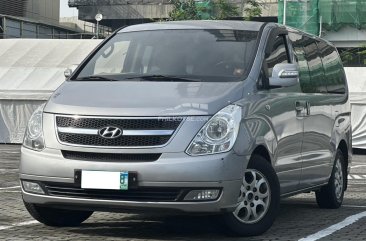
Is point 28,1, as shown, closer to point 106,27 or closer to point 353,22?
point 106,27

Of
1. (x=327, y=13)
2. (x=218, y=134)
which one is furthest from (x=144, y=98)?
(x=327, y=13)

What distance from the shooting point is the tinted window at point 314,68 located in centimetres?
816

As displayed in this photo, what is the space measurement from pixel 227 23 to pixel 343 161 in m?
2.63

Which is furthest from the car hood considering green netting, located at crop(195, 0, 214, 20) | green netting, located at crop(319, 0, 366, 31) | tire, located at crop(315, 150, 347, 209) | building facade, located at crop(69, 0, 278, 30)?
building facade, located at crop(69, 0, 278, 30)

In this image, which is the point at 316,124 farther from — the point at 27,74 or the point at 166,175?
the point at 27,74

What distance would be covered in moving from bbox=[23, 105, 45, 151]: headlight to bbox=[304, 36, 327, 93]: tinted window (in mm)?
2849

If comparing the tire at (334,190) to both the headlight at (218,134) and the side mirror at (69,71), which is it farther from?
the side mirror at (69,71)

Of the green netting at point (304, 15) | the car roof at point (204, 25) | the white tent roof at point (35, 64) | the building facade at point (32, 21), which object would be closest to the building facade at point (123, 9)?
the building facade at point (32, 21)

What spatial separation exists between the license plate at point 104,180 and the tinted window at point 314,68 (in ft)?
8.97

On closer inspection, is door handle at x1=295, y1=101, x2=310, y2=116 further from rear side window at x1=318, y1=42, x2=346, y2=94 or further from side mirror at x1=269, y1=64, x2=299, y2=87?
rear side window at x1=318, y1=42, x2=346, y2=94

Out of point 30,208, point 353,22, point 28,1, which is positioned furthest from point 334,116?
point 28,1

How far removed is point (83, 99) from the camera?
6.37 m

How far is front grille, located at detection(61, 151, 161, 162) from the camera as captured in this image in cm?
595

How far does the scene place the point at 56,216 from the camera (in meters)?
6.95
